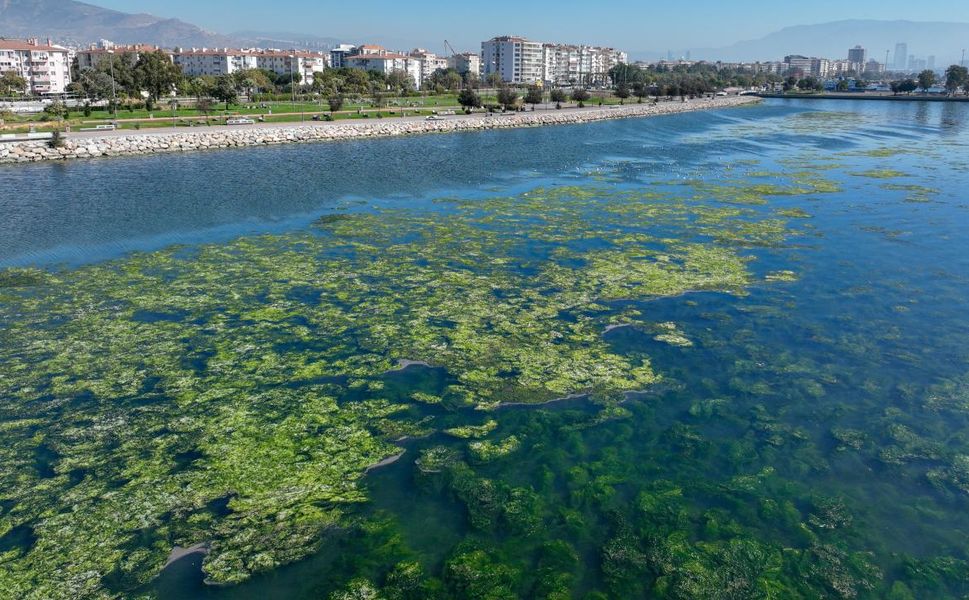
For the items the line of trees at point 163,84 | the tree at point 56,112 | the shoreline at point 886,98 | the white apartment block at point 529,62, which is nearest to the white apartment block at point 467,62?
the white apartment block at point 529,62

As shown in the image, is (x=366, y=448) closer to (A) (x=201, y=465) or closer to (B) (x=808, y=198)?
(A) (x=201, y=465)

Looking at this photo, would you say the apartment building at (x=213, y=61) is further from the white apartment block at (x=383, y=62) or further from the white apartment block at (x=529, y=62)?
the white apartment block at (x=529, y=62)

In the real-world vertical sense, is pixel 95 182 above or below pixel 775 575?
above

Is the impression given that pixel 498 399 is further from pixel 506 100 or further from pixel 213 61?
pixel 213 61

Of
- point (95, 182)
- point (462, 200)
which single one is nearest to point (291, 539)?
point (462, 200)

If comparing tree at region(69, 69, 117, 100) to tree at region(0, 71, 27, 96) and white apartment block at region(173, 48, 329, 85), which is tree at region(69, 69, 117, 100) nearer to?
tree at region(0, 71, 27, 96)

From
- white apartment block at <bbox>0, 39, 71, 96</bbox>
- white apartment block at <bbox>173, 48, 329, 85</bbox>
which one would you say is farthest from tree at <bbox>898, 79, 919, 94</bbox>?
white apartment block at <bbox>0, 39, 71, 96</bbox>

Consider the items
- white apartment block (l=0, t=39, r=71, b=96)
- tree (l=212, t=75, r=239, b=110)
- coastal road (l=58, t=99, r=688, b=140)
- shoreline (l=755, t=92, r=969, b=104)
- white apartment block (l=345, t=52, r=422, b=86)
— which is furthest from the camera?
white apartment block (l=345, t=52, r=422, b=86)
